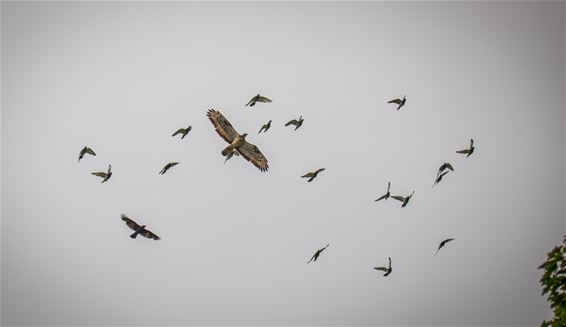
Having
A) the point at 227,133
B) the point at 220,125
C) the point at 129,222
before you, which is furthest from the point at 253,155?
the point at 129,222

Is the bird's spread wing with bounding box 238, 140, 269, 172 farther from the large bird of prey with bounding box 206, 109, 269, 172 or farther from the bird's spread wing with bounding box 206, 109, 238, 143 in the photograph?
the bird's spread wing with bounding box 206, 109, 238, 143

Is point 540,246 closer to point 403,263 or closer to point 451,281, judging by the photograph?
point 451,281

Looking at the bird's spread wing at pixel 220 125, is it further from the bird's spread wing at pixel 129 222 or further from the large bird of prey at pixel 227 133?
the bird's spread wing at pixel 129 222

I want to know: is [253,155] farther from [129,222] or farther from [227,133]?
[129,222]

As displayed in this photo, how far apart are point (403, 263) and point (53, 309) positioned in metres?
77.8

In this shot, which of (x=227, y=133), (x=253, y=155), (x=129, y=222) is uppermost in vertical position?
(x=253, y=155)

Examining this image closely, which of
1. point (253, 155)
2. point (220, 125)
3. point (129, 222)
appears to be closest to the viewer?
point (220, 125)

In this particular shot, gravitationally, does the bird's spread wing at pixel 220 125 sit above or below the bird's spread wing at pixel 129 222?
above

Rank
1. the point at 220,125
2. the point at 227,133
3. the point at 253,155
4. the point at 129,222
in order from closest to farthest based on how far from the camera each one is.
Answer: the point at 220,125, the point at 227,133, the point at 129,222, the point at 253,155

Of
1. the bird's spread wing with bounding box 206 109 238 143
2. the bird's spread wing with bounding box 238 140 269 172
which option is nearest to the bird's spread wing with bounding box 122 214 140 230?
the bird's spread wing with bounding box 206 109 238 143

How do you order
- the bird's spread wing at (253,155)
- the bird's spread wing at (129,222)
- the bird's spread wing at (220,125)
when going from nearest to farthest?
the bird's spread wing at (220,125) < the bird's spread wing at (129,222) < the bird's spread wing at (253,155)

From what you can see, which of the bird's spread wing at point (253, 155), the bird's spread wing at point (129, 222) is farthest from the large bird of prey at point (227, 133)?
the bird's spread wing at point (129, 222)

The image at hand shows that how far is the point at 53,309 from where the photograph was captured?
108 metres

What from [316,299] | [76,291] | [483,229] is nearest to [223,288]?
[316,299]
